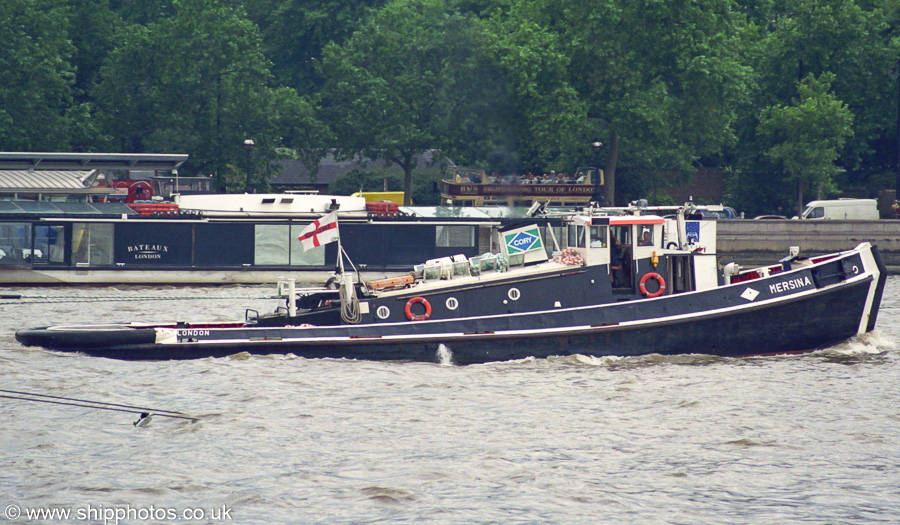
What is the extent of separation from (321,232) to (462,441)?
802 cm

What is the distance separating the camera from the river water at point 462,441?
1423cm

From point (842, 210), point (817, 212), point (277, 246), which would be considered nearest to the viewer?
point (277, 246)

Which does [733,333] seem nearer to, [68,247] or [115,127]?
[68,247]

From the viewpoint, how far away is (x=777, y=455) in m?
16.6

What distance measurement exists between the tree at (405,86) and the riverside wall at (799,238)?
1612cm

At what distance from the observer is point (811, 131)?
5562cm

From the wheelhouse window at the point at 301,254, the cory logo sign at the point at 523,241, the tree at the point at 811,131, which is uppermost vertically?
the tree at the point at 811,131

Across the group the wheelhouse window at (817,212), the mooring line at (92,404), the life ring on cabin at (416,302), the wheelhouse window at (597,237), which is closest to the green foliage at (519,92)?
the wheelhouse window at (817,212)

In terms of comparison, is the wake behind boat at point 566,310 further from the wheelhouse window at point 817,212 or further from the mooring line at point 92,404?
the wheelhouse window at point 817,212

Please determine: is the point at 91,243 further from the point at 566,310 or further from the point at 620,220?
the point at 620,220

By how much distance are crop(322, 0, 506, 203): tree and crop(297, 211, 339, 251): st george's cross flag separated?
34.2 m

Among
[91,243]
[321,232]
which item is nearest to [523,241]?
[321,232]

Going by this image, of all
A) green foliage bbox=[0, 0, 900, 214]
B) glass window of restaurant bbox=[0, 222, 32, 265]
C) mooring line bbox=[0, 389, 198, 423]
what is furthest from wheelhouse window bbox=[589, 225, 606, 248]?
green foliage bbox=[0, 0, 900, 214]

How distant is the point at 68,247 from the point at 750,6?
47.7 m
